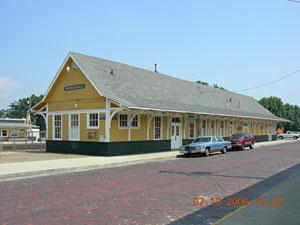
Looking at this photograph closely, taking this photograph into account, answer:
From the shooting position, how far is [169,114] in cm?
3134

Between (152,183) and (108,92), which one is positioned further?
(108,92)

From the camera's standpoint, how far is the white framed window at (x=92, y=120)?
1073 inches

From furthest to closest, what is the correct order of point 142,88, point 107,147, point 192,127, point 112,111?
1. point 192,127
2. point 142,88
3. point 112,111
4. point 107,147

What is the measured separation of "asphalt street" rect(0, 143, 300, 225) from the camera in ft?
26.7

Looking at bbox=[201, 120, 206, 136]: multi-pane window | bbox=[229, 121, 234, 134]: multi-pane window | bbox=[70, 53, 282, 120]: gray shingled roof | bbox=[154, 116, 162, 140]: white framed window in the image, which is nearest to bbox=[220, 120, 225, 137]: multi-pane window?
bbox=[70, 53, 282, 120]: gray shingled roof

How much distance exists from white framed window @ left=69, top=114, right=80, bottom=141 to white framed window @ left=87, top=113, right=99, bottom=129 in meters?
1.30

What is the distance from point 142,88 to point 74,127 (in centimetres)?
647

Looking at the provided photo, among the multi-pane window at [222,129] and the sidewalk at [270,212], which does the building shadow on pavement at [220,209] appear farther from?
the multi-pane window at [222,129]

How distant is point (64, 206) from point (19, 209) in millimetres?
1018

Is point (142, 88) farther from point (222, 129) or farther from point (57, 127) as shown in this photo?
point (222, 129)

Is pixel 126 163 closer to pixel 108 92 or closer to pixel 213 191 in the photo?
pixel 108 92

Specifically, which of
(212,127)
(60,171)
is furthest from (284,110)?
(60,171)

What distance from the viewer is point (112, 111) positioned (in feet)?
85.5

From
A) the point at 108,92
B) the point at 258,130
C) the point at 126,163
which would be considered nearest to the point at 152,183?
the point at 126,163
